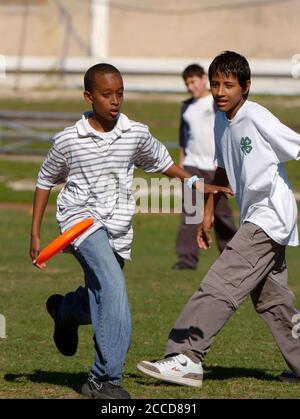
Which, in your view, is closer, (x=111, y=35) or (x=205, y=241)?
(x=205, y=241)

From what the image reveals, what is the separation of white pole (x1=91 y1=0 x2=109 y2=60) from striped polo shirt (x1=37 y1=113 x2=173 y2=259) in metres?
39.6

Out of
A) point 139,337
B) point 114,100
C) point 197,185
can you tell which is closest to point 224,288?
point 197,185

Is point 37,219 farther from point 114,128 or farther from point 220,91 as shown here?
point 220,91

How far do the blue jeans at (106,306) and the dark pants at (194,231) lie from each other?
19.8 ft

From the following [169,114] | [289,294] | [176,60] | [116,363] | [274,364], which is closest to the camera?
[116,363]

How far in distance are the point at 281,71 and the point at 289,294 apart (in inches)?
1346

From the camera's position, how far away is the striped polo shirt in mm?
6605

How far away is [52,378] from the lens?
24.0 feet

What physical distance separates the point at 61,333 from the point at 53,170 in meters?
1.20

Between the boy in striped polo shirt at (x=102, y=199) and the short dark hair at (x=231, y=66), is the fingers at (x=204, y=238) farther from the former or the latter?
the short dark hair at (x=231, y=66)

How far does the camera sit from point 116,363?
643 cm

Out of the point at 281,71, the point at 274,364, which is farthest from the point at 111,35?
the point at 274,364

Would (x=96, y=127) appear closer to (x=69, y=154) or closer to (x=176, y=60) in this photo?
(x=69, y=154)

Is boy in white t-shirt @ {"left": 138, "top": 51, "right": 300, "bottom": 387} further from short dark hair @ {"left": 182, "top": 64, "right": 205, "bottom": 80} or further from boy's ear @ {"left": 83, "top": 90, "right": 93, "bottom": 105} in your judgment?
short dark hair @ {"left": 182, "top": 64, "right": 205, "bottom": 80}
